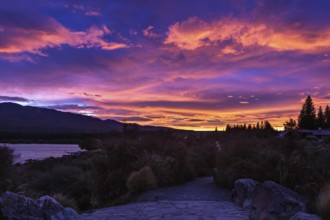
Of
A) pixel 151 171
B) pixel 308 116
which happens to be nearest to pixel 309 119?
pixel 308 116

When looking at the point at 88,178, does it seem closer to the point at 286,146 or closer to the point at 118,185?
the point at 118,185

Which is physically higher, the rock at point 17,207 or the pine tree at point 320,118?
the pine tree at point 320,118

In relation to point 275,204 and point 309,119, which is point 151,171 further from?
point 309,119

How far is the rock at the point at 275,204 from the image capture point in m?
8.44

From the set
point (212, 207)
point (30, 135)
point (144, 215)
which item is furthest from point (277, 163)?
point (30, 135)

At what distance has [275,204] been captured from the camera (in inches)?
340

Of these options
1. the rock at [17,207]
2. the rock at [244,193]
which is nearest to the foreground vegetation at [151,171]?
the rock at [244,193]

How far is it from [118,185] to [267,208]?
25.7 feet

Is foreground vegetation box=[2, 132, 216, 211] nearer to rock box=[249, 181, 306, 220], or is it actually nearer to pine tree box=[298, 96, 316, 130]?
rock box=[249, 181, 306, 220]

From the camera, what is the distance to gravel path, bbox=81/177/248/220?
10503mm

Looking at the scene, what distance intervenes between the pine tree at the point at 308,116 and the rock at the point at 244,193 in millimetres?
87840

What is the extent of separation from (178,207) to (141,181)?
3.16m

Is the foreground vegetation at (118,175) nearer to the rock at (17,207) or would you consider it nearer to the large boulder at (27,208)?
the large boulder at (27,208)

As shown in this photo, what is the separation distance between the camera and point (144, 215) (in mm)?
10688
